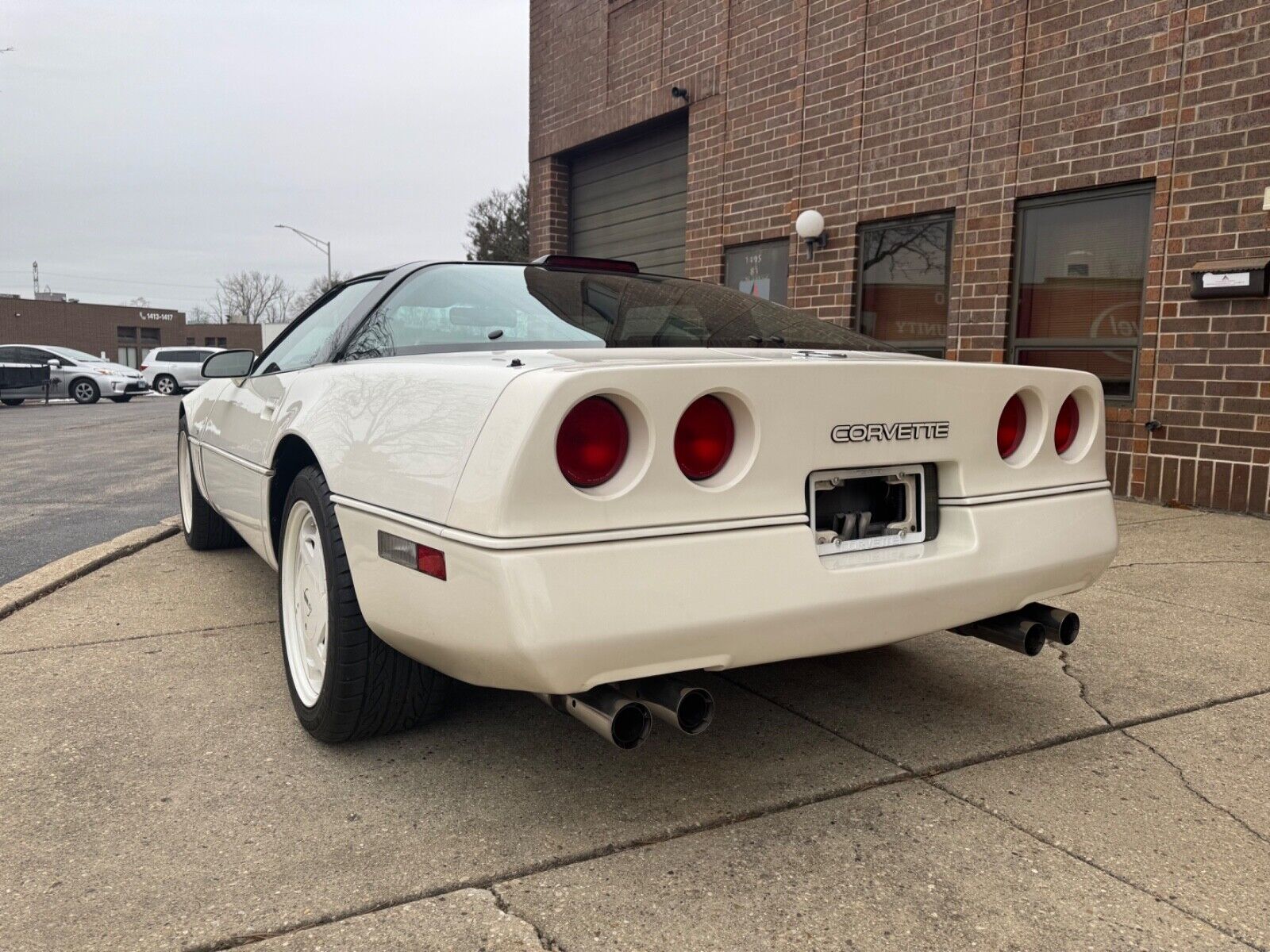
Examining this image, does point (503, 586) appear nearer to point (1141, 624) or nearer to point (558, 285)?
point (558, 285)

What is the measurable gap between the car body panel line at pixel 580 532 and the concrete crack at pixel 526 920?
68 cm

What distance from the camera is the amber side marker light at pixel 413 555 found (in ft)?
6.46

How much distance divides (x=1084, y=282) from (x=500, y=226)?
26315 mm

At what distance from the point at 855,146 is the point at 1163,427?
369 cm

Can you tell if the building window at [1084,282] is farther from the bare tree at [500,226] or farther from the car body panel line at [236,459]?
the bare tree at [500,226]

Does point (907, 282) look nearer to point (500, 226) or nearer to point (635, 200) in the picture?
point (635, 200)

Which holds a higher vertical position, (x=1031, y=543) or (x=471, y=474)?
(x=471, y=474)

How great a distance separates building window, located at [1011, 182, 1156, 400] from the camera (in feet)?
22.4

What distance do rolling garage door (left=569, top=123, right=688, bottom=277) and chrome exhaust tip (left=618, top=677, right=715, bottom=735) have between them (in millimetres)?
9435

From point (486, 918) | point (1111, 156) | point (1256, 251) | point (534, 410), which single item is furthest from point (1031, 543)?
point (1111, 156)

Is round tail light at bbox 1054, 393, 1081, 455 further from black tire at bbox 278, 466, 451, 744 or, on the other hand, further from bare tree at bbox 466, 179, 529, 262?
bare tree at bbox 466, 179, 529, 262

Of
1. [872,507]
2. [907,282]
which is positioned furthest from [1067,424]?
[907,282]

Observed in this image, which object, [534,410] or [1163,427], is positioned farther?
[1163,427]

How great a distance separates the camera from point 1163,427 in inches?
261
